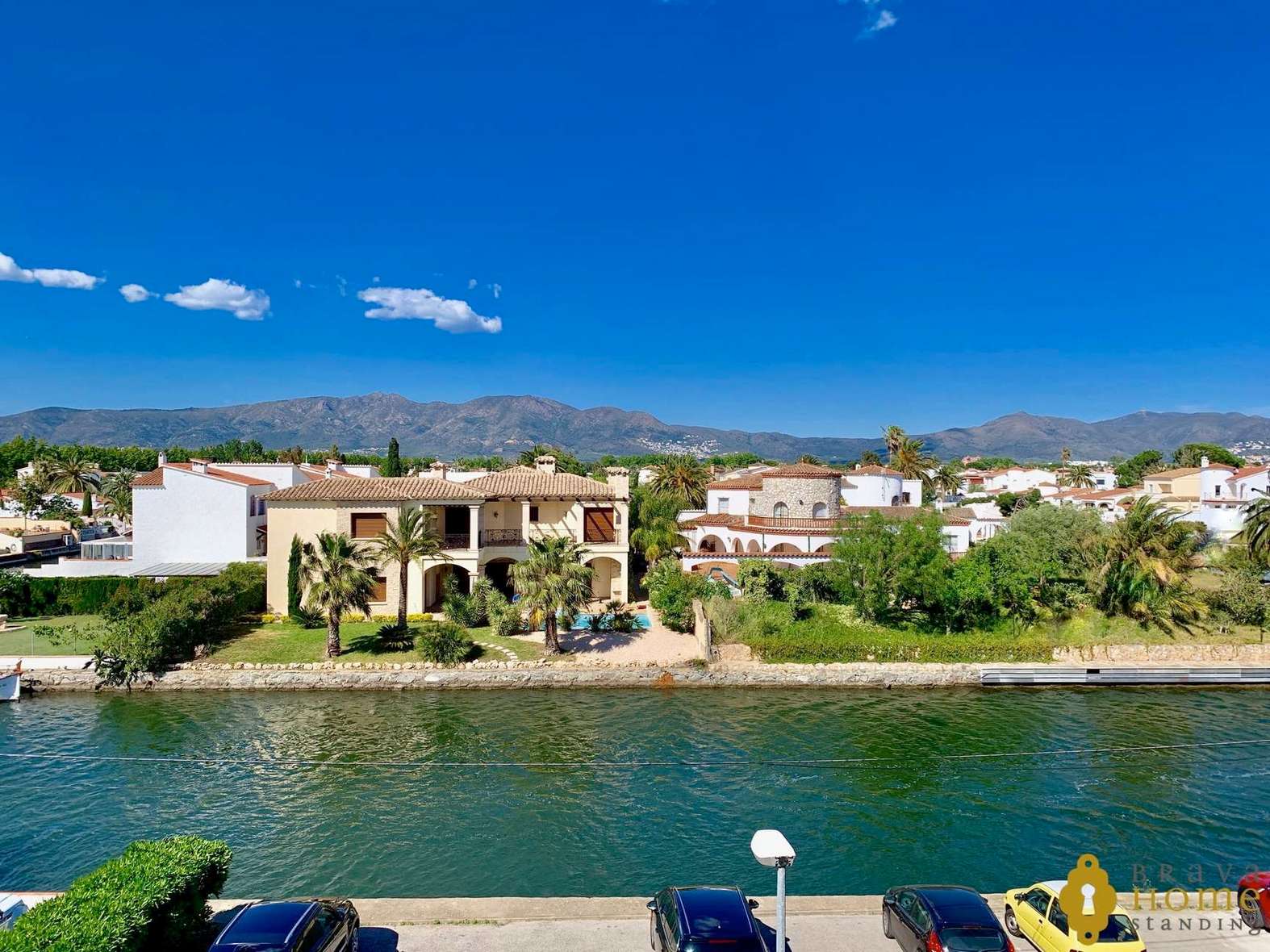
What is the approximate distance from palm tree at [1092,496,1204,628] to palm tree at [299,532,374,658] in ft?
106

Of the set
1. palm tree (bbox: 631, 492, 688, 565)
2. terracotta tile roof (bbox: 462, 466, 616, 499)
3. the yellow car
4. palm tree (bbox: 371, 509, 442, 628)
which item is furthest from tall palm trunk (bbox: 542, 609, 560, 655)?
the yellow car

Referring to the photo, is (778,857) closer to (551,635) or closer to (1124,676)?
(551,635)

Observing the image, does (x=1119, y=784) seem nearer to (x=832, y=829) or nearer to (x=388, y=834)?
(x=832, y=829)

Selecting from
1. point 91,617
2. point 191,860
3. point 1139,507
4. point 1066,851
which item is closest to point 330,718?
point 191,860

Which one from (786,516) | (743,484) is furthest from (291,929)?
(743,484)

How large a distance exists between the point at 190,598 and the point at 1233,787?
1386 inches

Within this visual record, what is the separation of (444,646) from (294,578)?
891cm

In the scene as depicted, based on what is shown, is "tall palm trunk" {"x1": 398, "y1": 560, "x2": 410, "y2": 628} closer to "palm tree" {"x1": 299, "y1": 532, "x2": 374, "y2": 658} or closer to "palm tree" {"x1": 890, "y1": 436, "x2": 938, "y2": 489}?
"palm tree" {"x1": 299, "y1": 532, "x2": 374, "y2": 658}

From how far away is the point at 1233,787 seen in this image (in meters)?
19.5

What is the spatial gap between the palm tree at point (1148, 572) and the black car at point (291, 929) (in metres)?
34.2

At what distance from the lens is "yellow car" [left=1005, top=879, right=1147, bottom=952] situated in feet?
31.4

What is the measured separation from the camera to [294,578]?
107 feet

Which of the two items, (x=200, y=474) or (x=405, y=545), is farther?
(x=200, y=474)

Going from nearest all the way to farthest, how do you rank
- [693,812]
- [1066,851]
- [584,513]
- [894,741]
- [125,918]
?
[125,918] → [1066,851] → [693,812] → [894,741] → [584,513]
